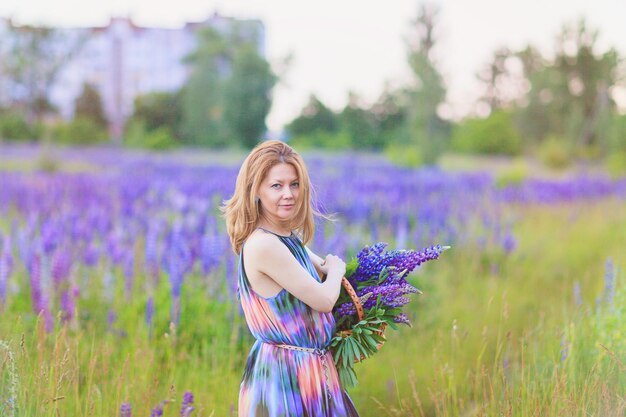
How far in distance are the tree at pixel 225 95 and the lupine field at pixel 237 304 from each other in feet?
29.0

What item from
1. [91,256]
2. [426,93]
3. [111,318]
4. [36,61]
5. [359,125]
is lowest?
[111,318]

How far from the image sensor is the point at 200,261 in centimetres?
384

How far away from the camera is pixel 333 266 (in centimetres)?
195

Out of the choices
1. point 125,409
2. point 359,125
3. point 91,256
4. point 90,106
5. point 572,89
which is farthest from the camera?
point 90,106

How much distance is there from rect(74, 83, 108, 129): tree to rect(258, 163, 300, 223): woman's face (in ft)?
52.7

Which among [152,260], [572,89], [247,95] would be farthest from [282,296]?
[247,95]

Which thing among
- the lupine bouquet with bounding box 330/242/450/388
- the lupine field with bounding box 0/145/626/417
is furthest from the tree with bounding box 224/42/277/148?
the lupine bouquet with bounding box 330/242/450/388

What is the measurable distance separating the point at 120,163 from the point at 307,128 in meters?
4.48

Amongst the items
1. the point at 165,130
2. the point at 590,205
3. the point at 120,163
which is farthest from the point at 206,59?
the point at 590,205

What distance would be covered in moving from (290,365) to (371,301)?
0.29m

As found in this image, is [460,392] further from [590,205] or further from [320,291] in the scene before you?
[590,205]

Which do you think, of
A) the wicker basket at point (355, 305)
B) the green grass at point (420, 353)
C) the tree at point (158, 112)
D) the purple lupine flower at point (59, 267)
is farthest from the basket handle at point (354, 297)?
the tree at point (158, 112)

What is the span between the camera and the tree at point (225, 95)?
16719 millimetres

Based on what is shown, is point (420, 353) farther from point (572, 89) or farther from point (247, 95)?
point (247, 95)
